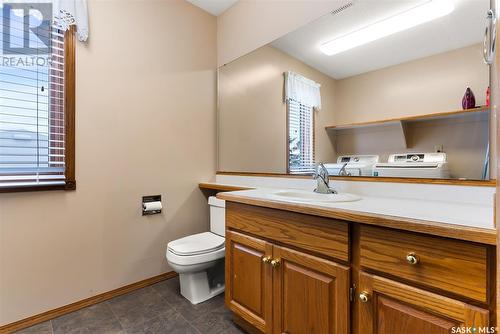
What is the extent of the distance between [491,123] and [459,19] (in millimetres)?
515

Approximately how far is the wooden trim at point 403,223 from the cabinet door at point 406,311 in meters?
0.20

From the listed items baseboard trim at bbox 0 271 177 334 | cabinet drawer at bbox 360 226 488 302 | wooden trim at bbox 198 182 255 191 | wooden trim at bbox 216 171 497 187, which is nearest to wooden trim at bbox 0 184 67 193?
baseboard trim at bbox 0 271 177 334

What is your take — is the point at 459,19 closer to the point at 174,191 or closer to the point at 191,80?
the point at 191,80

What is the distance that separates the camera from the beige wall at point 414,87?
3.57 feet

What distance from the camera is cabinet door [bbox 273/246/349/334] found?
0.92 m

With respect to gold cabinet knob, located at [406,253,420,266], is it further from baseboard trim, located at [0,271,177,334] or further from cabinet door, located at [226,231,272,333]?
baseboard trim, located at [0,271,177,334]

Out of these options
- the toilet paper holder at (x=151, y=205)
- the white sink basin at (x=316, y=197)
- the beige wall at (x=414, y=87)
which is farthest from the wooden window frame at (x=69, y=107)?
the beige wall at (x=414, y=87)

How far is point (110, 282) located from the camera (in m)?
1.75

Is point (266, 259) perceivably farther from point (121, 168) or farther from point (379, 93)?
point (121, 168)

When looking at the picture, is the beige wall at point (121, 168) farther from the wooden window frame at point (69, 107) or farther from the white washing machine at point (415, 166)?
the white washing machine at point (415, 166)

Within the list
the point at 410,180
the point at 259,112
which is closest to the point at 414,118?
the point at 410,180

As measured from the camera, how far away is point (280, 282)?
113cm

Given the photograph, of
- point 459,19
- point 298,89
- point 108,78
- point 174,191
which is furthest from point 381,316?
point 108,78

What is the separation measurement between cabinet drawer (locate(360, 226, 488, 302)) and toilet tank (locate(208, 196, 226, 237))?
1.26 metres
